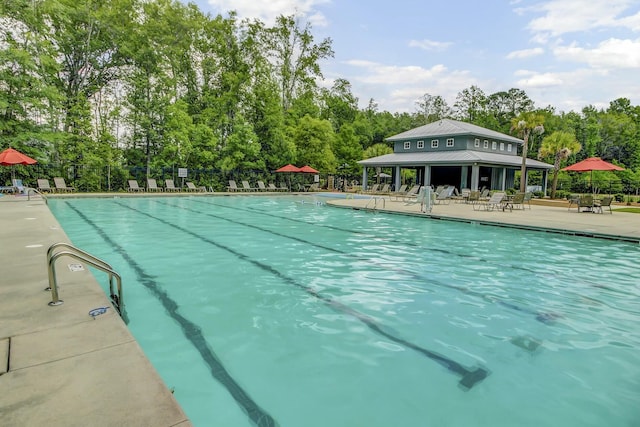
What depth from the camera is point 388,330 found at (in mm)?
4012

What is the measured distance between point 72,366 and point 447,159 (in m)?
23.8

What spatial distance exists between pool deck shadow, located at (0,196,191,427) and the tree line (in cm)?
2118

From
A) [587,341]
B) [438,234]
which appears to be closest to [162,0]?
[438,234]

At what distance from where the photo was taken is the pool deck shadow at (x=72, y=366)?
184 cm

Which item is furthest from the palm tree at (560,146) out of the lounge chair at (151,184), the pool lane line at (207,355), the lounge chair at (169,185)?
the lounge chair at (151,184)

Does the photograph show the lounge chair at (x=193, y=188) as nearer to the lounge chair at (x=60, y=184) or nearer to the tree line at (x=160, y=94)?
the tree line at (x=160, y=94)

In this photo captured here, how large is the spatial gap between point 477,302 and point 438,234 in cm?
540

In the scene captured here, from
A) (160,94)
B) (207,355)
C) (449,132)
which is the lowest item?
(207,355)

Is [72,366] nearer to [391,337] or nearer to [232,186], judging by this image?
[391,337]

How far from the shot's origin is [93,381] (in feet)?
7.04

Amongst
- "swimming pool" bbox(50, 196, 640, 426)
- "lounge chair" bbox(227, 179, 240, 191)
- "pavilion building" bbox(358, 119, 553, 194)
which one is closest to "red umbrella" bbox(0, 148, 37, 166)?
"swimming pool" bbox(50, 196, 640, 426)

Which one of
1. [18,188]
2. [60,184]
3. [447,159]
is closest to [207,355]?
[18,188]

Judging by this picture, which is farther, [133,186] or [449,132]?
[449,132]

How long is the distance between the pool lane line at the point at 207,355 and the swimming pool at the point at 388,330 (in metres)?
0.02
